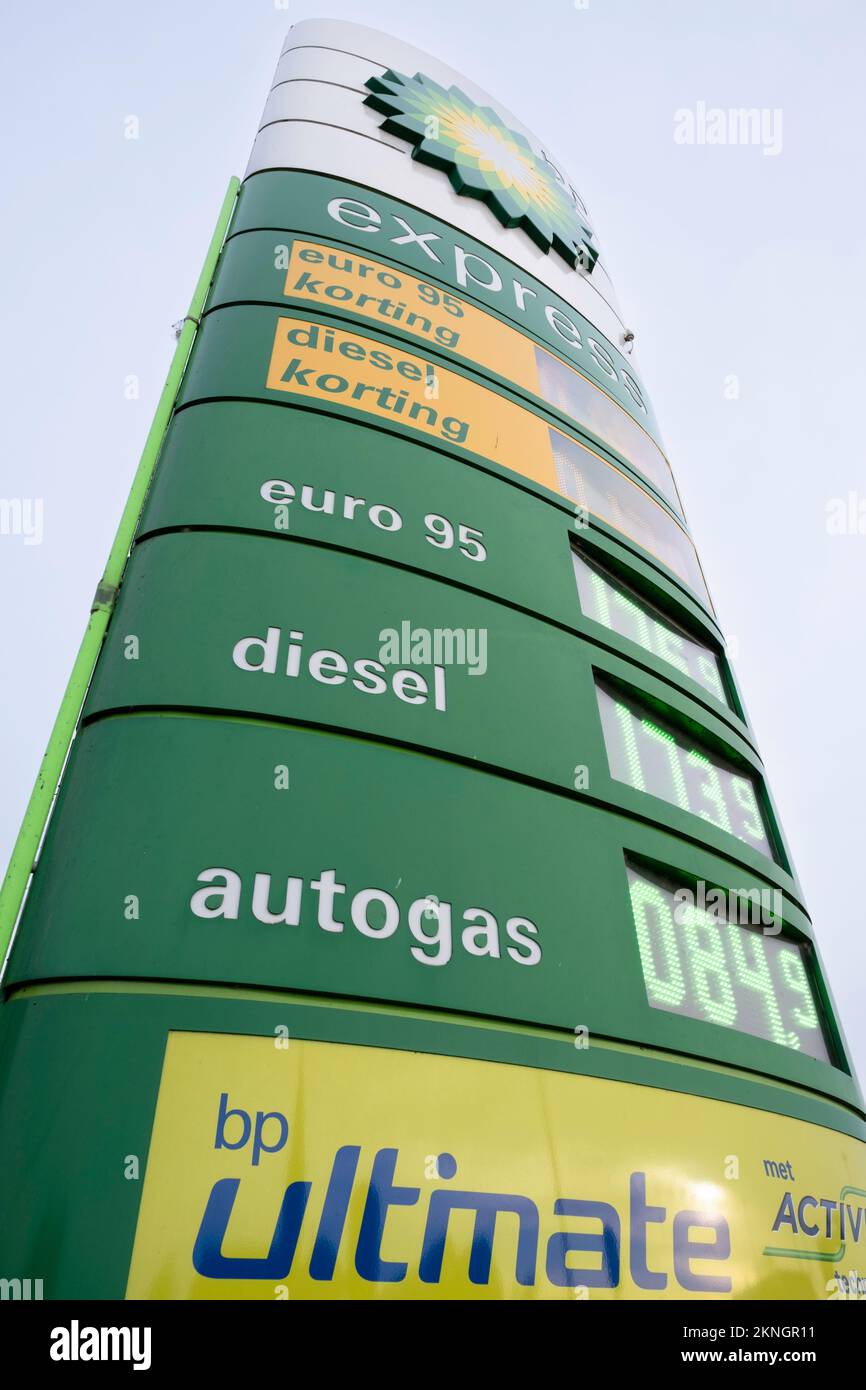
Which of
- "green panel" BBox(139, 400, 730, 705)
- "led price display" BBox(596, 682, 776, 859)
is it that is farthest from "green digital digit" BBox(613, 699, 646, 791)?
"green panel" BBox(139, 400, 730, 705)

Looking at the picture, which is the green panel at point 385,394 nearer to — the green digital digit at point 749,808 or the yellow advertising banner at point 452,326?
the yellow advertising banner at point 452,326

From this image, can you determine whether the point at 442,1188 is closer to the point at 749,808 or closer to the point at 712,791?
the point at 712,791

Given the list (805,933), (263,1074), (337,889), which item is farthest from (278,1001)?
(805,933)

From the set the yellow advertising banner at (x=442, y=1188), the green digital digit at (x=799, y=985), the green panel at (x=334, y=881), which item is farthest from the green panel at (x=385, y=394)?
the yellow advertising banner at (x=442, y=1188)

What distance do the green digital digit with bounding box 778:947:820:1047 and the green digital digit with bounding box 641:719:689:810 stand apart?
63 centimetres

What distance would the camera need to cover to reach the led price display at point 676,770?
3.10 m

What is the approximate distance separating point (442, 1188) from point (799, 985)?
1788 millimetres

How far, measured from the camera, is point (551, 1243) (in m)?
1.88

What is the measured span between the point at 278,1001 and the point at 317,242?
3.44 metres

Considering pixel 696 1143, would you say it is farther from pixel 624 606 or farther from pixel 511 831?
pixel 624 606

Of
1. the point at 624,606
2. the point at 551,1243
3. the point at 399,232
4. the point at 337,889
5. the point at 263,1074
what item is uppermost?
the point at 399,232

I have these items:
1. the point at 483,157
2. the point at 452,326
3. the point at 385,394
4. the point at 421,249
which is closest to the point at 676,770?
the point at 385,394

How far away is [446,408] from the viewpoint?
144 inches

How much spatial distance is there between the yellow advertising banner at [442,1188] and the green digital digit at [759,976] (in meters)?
0.54
